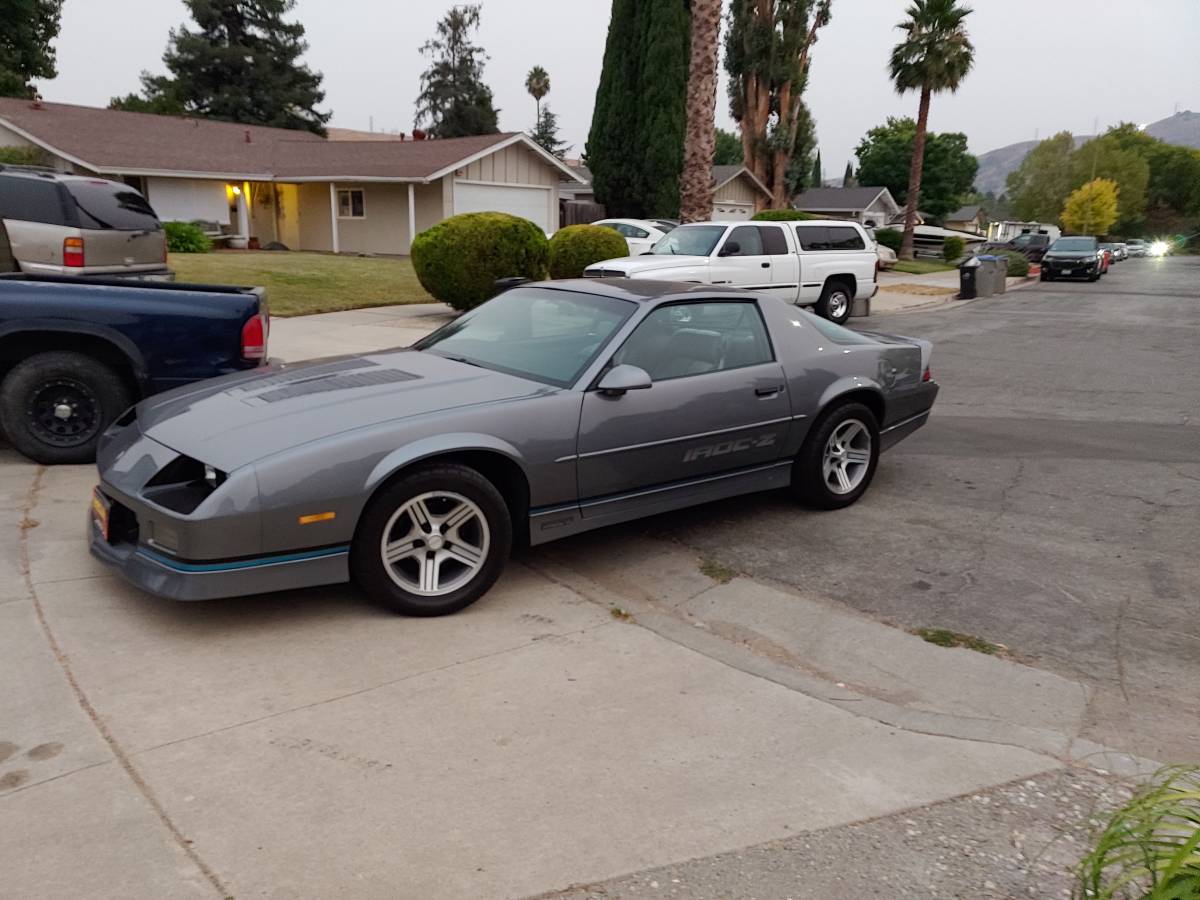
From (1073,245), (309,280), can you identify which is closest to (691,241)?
(309,280)

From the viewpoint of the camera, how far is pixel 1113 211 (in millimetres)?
94375

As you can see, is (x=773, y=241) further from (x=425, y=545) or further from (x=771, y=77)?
(x=771, y=77)

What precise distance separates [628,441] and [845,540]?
5.25ft

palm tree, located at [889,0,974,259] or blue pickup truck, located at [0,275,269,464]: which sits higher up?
palm tree, located at [889,0,974,259]

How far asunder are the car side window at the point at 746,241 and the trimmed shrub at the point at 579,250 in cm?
Result: 175

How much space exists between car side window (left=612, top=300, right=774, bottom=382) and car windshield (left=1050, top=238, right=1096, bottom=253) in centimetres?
3256

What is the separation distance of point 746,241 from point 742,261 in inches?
17.7

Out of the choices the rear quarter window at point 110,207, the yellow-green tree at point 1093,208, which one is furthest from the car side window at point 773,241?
the yellow-green tree at point 1093,208

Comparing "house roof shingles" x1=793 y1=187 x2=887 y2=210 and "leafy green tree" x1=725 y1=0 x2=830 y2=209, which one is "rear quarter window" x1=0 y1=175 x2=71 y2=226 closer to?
"leafy green tree" x1=725 y1=0 x2=830 y2=209

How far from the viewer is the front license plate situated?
427 centimetres

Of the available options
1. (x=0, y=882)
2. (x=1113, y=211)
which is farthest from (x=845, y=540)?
(x=1113, y=211)

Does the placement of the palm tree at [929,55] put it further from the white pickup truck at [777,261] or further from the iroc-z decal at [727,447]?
the iroc-z decal at [727,447]

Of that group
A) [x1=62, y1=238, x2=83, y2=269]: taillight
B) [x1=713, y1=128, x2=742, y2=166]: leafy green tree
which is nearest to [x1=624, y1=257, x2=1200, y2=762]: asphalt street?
[x1=62, y1=238, x2=83, y2=269]: taillight

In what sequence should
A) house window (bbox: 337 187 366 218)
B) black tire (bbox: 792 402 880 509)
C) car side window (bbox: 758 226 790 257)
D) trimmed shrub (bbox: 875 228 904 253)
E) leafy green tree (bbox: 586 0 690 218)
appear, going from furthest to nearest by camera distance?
1. trimmed shrub (bbox: 875 228 904 253)
2. leafy green tree (bbox: 586 0 690 218)
3. house window (bbox: 337 187 366 218)
4. car side window (bbox: 758 226 790 257)
5. black tire (bbox: 792 402 880 509)
